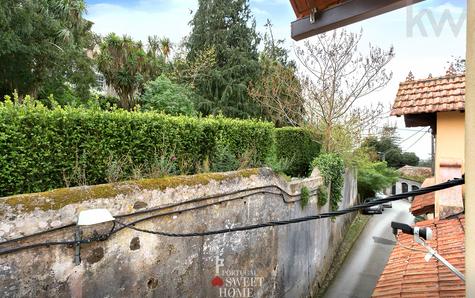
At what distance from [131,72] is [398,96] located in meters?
15.1

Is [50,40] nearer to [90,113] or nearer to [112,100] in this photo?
[112,100]

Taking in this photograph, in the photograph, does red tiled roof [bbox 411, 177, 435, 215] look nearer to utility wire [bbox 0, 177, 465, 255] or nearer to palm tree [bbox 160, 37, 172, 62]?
utility wire [bbox 0, 177, 465, 255]

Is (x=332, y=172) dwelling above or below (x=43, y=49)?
below

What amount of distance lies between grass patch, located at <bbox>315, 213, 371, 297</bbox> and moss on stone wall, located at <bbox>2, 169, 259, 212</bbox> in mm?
8040

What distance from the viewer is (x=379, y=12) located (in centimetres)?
250

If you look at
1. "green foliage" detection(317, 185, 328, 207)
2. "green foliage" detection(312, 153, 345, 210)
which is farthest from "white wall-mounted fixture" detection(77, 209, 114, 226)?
"green foliage" detection(312, 153, 345, 210)

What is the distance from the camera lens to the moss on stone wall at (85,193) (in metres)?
3.28

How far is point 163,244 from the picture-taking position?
15.3 ft

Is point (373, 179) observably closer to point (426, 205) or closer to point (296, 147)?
point (296, 147)

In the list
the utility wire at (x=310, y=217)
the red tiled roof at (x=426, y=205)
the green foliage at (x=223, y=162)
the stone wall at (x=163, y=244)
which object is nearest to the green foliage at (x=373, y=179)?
the red tiled roof at (x=426, y=205)
